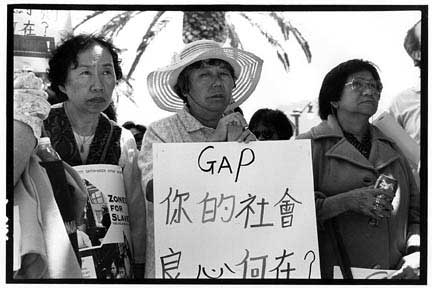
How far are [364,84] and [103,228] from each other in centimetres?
129

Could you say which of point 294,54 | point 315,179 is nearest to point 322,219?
point 315,179

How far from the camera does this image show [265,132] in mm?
3459

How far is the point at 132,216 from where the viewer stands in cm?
350

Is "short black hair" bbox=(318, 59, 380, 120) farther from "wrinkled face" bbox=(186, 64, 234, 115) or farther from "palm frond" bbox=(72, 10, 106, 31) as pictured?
"palm frond" bbox=(72, 10, 106, 31)

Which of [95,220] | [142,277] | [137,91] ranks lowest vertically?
[142,277]

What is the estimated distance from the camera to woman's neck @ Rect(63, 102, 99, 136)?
3461mm

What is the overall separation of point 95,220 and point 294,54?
1118 millimetres

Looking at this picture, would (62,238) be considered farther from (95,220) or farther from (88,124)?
(88,124)

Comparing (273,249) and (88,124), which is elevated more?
(88,124)

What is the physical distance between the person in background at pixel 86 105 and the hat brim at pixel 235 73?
0.56 feet

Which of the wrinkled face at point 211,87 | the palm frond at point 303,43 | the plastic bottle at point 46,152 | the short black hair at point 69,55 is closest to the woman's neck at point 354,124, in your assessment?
the palm frond at point 303,43

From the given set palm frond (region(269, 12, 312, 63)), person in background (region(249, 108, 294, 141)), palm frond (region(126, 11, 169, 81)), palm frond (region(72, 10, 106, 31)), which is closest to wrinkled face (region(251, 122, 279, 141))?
person in background (region(249, 108, 294, 141))

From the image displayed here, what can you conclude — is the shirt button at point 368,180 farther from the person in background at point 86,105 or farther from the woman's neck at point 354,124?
the person in background at point 86,105

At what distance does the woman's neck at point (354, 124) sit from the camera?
3.47 m
